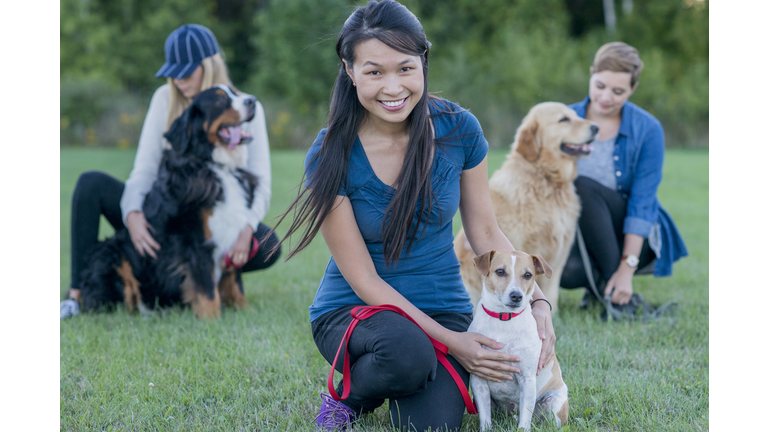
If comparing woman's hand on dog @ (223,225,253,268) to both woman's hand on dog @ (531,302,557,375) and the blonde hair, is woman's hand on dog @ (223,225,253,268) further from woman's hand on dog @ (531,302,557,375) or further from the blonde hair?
woman's hand on dog @ (531,302,557,375)

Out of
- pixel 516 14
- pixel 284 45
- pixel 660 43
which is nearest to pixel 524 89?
pixel 516 14

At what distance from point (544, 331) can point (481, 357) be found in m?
0.30

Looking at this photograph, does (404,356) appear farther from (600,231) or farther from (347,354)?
(600,231)

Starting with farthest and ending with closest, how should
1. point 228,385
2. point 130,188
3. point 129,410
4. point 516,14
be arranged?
point 516,14, point 130,188, point 228,385, point 129,410

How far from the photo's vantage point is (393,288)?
7.86ft

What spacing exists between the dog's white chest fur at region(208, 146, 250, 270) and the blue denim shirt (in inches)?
98.5

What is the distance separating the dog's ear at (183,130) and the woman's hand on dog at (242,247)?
2.11ft

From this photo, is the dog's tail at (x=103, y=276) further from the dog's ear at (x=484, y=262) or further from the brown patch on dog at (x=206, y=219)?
the dog's ear at (x=484, y=262)

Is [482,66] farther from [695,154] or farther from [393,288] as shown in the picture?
[393,288]

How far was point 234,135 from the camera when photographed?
386cm

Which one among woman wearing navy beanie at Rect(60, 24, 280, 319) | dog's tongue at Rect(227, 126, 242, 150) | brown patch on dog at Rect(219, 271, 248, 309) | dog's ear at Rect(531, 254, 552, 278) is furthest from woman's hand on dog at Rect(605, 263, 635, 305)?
dog's tongue at Rect(227, 126, 242, 150)

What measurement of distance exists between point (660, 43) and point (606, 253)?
78.1 feet

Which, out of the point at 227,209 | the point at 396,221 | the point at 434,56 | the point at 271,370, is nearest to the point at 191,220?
the point at 227,209

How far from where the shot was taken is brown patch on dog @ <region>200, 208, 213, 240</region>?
3.86 m
